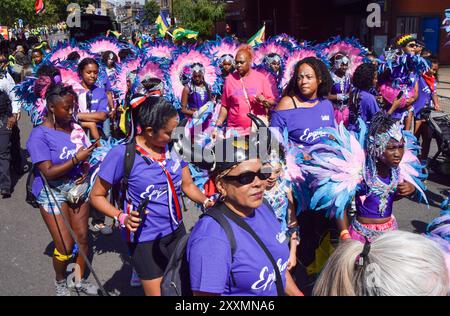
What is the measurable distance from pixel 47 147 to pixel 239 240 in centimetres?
210

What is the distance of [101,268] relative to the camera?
15.0 feet

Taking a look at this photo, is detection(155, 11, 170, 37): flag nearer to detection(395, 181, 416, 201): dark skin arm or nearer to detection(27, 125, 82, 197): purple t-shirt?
detection(27, 125, 82, 197): purple t-shirt

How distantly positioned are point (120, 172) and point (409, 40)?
528cm

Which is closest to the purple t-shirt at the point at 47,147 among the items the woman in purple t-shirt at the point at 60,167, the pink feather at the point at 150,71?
the woman in purple t-shirt at the point at 60,167

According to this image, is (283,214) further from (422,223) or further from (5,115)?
(5,115)

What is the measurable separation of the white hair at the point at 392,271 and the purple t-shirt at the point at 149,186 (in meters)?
1.46

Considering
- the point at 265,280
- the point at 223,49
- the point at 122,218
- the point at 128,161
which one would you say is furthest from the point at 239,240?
the point at 223,49

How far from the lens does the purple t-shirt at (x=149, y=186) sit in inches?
114

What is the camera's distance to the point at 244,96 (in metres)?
5.69

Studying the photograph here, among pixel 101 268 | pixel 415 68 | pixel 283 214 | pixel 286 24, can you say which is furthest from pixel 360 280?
pixel 286 24

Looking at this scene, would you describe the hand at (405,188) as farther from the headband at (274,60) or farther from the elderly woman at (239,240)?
the headband at (274,60)

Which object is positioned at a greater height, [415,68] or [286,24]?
[286,24]

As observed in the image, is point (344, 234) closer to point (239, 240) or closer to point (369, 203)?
point (369, 203)

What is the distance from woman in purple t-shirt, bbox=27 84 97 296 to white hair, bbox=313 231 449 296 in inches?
92.5
